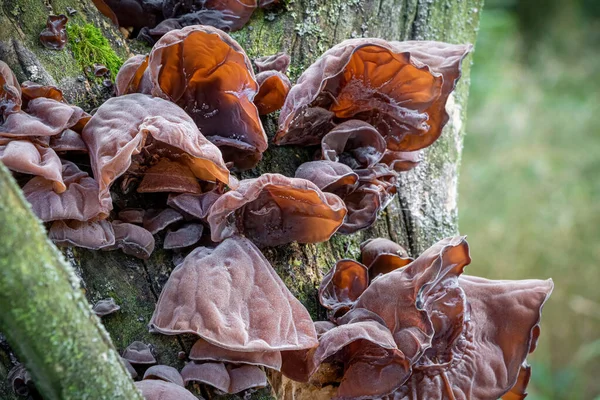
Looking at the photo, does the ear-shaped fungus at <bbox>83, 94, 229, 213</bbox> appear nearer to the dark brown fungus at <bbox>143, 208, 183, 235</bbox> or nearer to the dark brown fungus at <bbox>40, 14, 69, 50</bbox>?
the dark brown fungus at <bbox>143, 208, 183, 235</bbox>

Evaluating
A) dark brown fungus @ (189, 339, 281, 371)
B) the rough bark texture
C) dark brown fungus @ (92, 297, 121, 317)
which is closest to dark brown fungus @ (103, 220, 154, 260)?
dark brown fungus @ (92, 297, 121, 317)

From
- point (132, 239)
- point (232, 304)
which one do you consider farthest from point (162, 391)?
point (132, 239)

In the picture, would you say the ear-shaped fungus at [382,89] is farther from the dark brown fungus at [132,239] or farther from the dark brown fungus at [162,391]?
the dark brown fungus at [162,391]

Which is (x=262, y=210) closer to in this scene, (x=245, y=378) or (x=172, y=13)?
(x=245, y=378)

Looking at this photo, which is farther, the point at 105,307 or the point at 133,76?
the point at 133,76

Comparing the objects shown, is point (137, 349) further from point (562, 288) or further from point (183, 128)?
point (562, 288)

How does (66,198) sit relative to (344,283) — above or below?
above
